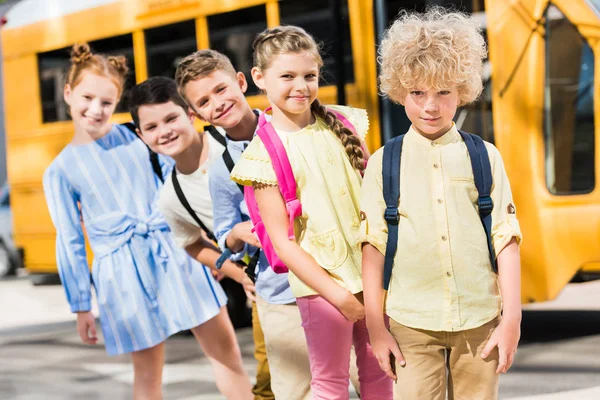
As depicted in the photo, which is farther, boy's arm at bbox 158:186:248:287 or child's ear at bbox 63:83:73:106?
child's ear at bbox 63:83:73:106

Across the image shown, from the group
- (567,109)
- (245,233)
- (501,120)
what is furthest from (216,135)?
(567,109)

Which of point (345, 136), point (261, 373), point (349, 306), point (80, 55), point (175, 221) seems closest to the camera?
point (349, 306)

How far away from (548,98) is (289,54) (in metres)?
3.85

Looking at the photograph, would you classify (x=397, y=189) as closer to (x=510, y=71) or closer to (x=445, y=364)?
(x=445, y=364)

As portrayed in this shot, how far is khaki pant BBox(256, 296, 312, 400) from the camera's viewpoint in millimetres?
3654

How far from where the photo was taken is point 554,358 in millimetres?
6695

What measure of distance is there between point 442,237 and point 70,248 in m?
2.09

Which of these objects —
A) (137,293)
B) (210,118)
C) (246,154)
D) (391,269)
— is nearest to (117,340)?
(137,293)

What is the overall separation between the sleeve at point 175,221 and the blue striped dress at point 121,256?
11.3 inches

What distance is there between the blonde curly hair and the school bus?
3015mm

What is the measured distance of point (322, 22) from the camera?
7.50 m

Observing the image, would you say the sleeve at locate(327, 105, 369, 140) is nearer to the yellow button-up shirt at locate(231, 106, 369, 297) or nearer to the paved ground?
the yellow button-up shirt at locate(231, 106, 369, 297)

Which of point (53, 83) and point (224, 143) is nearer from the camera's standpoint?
point (224, 143)

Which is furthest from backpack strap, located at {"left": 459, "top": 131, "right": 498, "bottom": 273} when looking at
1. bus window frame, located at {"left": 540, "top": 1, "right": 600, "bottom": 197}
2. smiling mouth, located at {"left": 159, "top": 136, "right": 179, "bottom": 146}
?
bus window frame, located at {"left": 540, "top": 1, "right": 600, "bottom": 197}
